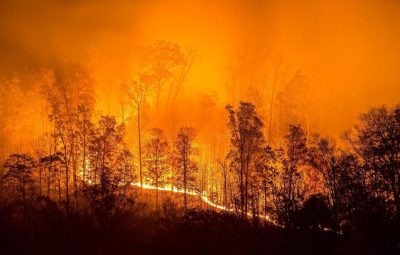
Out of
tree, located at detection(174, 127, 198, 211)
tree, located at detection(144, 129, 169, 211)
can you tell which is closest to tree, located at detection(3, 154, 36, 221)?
tree, located at detection(144, 129, 169, 211)

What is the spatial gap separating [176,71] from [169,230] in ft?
107

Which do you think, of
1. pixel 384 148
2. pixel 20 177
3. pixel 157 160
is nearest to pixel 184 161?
pixel 157 160

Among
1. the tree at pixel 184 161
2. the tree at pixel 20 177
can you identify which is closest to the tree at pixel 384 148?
the tree at pixel 184 161

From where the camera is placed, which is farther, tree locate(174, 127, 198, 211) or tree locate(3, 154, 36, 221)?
tree locate(174, 127, 198, 211)

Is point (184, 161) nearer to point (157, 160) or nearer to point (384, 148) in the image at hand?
point (157, 160)

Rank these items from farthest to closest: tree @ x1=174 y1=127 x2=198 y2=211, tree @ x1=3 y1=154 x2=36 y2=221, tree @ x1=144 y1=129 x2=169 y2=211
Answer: tree @ x1=144 y1=129 x2=169 y2=211, tree @ x1=174 y1=127 x2=198 y2=211, tree @ x1=3 y1=154 x2=36 y2=221

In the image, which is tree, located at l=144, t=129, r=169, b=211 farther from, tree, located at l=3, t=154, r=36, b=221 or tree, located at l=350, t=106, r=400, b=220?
tree, located at l=350, t=106, r=400, b=220

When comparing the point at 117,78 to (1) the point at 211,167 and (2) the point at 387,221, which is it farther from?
(2) the point at 387,221

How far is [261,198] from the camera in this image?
4359cm

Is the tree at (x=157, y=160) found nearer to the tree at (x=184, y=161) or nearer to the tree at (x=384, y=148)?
the tree at (x=184, y=161)

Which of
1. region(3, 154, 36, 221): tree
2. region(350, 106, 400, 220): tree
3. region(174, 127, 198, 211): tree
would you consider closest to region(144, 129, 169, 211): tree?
region(174, 127, 198, 211): tree

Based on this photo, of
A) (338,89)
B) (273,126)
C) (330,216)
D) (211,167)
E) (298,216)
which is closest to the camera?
(298,216)

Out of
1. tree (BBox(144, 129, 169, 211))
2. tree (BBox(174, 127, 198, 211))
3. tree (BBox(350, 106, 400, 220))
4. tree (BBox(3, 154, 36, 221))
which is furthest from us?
tree (BBox(144, 129, 169, 211))

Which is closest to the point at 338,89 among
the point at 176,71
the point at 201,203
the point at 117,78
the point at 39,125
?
the point at 176,71
